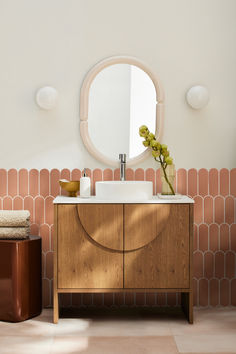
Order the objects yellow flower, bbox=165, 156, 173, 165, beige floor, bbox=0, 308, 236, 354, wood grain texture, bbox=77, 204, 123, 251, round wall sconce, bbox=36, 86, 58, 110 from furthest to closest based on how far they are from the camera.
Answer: round wall sconce, bbox=36, 86, 58, 110 < yellow flower, bbox=165, 156, 173, 165 < wood grain texture, bbox=77, 204, 123, 251 < beige floor, bbox=0, 308, 236, 354

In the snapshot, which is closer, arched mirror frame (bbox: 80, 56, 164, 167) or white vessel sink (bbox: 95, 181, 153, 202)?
white vessel sink (bbox: 95, 181, 153, 202)

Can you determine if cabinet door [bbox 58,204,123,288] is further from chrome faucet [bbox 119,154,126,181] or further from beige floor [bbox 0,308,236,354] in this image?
chrome faucet [bbox 119,154,126,181]

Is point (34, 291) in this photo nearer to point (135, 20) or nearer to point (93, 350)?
point (93, 350)

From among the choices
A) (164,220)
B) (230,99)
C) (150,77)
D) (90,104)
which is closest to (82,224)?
(164,220)

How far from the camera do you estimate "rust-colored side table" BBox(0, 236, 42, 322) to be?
2.62 meters

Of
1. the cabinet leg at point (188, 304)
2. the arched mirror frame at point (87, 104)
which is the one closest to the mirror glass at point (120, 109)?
the arched mirror frame at point (87, 104)

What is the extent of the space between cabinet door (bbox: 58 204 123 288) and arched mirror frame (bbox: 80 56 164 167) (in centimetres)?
51

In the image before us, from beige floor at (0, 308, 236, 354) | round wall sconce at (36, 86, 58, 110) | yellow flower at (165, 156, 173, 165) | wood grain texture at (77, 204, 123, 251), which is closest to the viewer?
beige floor at (0, 308, 236, 354)

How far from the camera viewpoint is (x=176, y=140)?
3018 millimetres

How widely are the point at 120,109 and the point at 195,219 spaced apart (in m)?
0.91

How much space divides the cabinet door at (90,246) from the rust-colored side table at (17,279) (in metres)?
0.22

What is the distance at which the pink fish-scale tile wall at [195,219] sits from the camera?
300cm

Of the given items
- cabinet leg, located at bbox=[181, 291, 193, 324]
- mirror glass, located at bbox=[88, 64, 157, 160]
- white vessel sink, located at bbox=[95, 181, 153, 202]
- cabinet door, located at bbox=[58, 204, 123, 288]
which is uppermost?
mirror glass, located at bbox=[88, 64, 157, 160]

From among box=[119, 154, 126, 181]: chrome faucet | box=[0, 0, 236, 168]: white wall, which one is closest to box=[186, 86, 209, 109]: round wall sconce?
box=[0, 0, 236, 168]: white wall
